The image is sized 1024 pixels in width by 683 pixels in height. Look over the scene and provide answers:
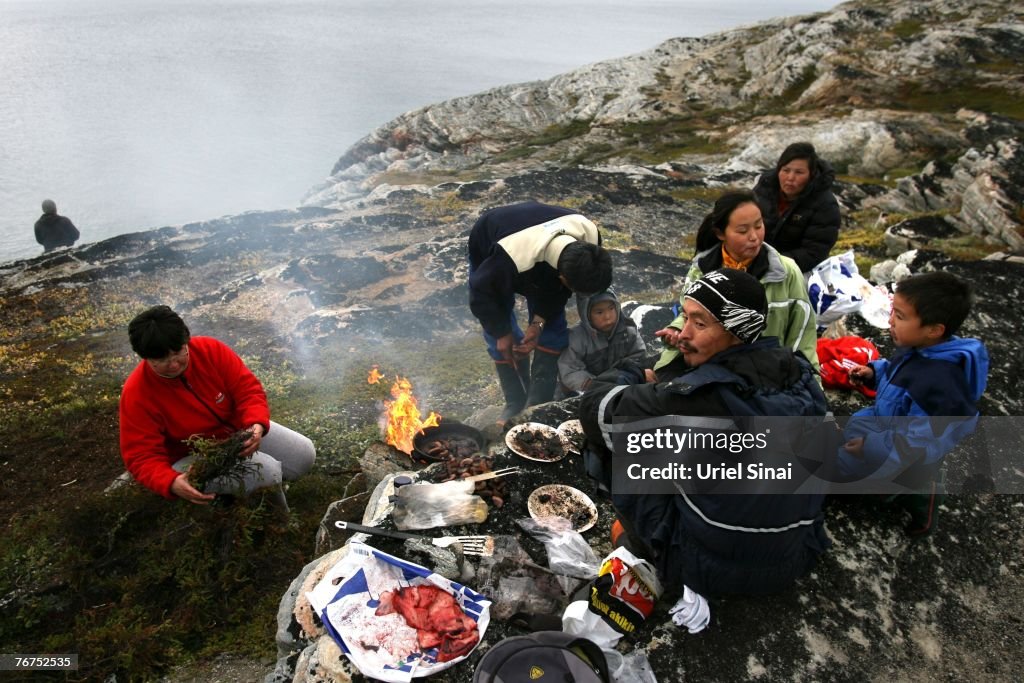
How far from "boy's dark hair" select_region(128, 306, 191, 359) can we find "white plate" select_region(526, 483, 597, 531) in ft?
10.4

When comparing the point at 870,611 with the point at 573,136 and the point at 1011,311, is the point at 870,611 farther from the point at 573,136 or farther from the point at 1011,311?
the point at 573,136

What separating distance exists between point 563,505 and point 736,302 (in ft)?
7.39

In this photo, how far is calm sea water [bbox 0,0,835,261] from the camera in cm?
6881

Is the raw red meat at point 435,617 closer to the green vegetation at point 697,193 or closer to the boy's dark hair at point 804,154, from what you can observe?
the boy's dark hair at point 804,154

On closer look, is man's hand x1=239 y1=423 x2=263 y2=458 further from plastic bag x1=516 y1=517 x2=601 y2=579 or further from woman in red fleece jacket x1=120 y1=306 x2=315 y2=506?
plastic bag x1=516 y1=517 x2=601 y2=579

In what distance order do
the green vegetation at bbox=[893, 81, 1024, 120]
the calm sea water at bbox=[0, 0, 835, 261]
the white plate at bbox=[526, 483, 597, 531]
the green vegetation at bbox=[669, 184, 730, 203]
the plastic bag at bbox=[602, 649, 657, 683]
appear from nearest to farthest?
the plastic bag at bbox=[602, 649, 657, 683] < the white plate at bbox=[526, 483, 597, 531] < the green vegetation at bbox=[669, 184, 730, 203] < the green vegetation at bbox=[893, 81, 1024, 120] < the calm sea water at bbox=[0, 0, 835, 261]

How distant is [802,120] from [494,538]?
121 feet

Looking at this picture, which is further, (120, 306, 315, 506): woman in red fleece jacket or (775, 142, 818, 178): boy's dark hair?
(775, 142, 818, 178): boy's dark hair

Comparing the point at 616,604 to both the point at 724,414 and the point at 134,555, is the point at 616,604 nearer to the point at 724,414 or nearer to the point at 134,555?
the point at 724,414

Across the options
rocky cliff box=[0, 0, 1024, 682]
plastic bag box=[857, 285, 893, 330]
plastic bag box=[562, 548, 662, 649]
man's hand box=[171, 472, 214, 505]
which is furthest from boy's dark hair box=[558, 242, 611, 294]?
man's hand box=[171, 472, 214, 505]

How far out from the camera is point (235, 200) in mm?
67688

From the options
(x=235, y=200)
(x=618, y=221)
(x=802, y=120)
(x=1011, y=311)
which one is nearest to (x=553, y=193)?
(x=618, y=221)

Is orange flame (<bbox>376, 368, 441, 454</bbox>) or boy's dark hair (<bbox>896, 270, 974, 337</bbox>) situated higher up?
boy's dark hair (<bbox>896, 270, 974, 337</bbox>)

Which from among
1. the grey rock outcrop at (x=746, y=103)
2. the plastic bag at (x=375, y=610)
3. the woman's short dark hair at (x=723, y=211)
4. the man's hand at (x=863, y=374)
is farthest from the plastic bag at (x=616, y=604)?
the grey rock outcrop at (x=746, y=103)
